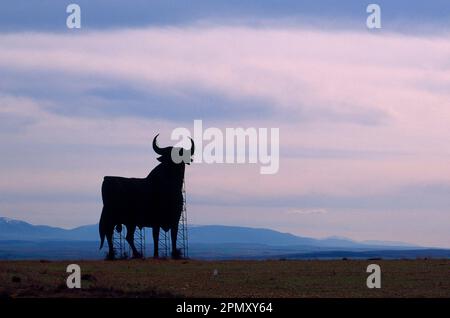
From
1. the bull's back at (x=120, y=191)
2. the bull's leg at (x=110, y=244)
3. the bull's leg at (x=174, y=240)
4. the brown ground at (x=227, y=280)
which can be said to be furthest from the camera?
the bull's leg at (x=174, y=240)

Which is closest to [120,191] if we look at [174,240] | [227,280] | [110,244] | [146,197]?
[146,197]

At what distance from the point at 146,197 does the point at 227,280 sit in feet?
38.8

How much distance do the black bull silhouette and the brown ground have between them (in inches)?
148

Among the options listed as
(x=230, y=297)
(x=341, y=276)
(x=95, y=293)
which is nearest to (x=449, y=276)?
(x=341, y=276)

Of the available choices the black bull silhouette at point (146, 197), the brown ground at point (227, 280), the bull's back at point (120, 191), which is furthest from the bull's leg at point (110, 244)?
the brown ground at point (227, 280)

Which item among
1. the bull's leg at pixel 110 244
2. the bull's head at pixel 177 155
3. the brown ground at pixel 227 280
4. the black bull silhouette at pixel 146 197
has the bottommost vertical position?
the brown ground at pixel 227 280

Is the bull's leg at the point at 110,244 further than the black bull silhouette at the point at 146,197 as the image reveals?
Yes

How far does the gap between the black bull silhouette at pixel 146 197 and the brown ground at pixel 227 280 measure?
377 cm

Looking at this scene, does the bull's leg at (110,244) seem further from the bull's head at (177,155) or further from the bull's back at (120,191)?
the bull's head at (177,155)

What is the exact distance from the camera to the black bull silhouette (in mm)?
40906

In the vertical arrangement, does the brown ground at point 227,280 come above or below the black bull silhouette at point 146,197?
below

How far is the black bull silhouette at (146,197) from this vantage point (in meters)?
40.9
